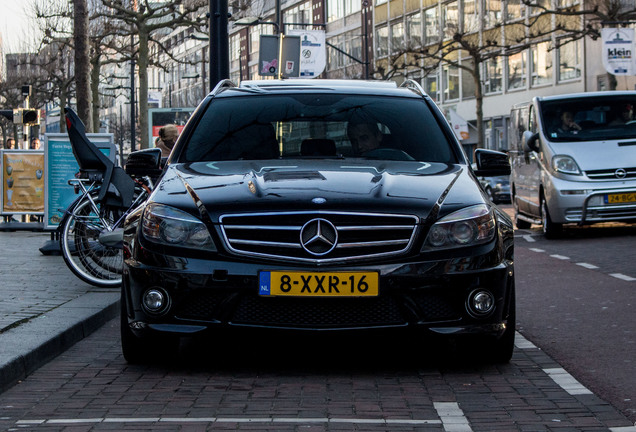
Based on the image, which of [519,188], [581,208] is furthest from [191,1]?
[581,208]

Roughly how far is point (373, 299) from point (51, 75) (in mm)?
60249

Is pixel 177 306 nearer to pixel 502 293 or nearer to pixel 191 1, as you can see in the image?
pixel 502 293

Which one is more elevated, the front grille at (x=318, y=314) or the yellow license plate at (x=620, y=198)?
the yellow license plate at (x=620, y=198)

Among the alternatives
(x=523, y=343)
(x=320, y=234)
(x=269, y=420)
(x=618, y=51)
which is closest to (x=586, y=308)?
(x=523, y=343)

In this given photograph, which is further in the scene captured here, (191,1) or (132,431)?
(191,1)

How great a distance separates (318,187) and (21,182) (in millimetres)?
16489

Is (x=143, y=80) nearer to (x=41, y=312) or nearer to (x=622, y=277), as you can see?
(x=622, y=277)

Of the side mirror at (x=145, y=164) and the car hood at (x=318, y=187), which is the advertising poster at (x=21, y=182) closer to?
the side mirror at (x=145, y=164)

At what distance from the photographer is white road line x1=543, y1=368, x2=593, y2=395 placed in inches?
224

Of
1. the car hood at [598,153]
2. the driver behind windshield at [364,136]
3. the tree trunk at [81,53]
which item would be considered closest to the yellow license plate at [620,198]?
the car hood at [598,153]

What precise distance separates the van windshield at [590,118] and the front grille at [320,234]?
39.6ft

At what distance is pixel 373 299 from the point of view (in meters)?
5.81

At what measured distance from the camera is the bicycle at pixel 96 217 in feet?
32.7

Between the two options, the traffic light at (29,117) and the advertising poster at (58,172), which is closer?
the advertising poster at (58,172)
